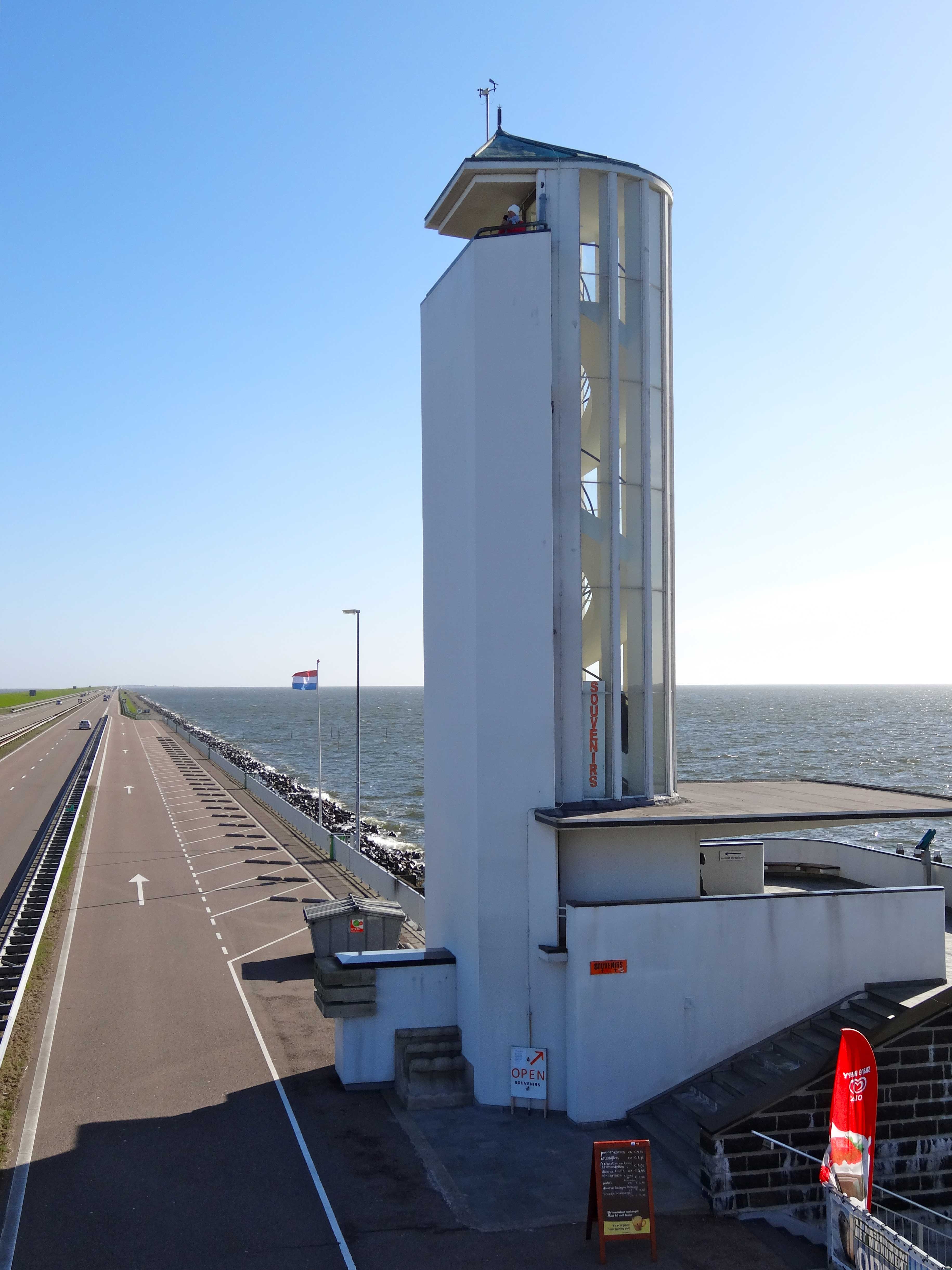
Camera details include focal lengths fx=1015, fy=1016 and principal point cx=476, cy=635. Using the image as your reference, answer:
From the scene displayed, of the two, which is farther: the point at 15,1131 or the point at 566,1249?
the point at 15,1131

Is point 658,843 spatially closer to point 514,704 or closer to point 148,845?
point 514,704

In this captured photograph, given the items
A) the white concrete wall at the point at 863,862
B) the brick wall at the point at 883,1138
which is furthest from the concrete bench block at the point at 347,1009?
the white concrete wall at the point at 863,862

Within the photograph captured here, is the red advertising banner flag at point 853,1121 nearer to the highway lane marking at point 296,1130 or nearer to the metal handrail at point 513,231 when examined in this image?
the highway lane marking at point 296,1130

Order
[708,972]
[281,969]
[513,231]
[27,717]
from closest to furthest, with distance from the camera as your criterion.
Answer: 1. [708,972]
2. [513,231]
3. [281,969]
4. [27,717]

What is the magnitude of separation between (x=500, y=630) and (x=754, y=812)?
185 inches

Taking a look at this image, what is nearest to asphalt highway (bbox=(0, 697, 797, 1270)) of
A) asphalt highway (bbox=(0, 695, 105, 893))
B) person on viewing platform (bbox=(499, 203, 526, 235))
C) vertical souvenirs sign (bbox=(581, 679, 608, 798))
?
vertical souvenirs sign (bbox=(581, 679, 608, 798))

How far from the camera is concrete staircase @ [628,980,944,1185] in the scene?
12.7 m

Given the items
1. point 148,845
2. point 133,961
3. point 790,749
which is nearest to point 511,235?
point 133,961

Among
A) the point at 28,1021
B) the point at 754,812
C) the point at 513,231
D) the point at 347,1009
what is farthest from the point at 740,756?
the point at 513,231

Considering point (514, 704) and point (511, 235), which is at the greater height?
point (511, 235)

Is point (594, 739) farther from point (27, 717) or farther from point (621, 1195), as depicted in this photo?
point (27, 717)

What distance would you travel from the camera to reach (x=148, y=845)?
128 feet

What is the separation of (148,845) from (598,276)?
2995cm

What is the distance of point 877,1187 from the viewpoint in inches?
505
